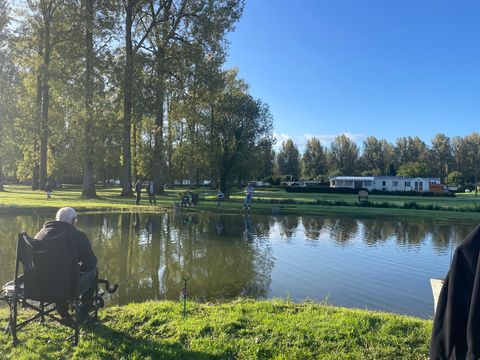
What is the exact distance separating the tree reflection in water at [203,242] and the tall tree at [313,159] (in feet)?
269

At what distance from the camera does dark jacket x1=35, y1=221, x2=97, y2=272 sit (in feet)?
15.2

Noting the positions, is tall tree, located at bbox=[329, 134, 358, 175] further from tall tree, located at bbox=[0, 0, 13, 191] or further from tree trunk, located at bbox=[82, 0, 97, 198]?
tree trunk, located at bbox=[82, 0, 97, 198]

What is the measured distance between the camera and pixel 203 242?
43.3ft

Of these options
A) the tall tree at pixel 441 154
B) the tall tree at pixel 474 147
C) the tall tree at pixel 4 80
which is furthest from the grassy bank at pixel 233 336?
the tall tree at pixel 441 154

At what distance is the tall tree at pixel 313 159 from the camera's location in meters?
105

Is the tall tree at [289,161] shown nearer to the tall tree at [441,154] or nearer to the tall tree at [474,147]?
the tall tree at [441,154]

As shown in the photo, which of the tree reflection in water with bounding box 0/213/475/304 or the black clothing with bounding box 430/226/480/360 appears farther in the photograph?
the tree reflection in water with bounding box 0/213/475/304

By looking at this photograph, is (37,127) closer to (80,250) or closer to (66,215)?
(66,215)

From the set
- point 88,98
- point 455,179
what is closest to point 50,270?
point 88,98

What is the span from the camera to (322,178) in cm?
9481

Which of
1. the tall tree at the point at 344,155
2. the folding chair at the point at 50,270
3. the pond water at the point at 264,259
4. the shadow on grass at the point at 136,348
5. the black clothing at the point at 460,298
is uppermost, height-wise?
the tall tree at the point at 344,155

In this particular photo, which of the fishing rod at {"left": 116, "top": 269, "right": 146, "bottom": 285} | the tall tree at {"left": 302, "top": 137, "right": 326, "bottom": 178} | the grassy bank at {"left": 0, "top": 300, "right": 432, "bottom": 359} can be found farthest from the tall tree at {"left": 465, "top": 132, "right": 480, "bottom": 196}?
the grassy bank at {"left": 0, "top": 300, "right": 432, "bottom": 359}

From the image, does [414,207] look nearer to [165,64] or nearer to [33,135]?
[165,64]

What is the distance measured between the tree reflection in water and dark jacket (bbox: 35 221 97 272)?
2190mm
